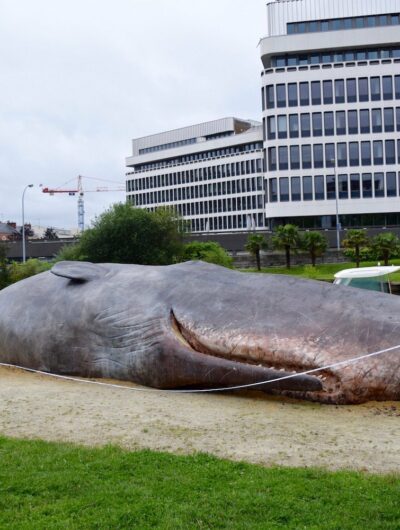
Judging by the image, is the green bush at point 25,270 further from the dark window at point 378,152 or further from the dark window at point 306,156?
the dark window at point 378,152

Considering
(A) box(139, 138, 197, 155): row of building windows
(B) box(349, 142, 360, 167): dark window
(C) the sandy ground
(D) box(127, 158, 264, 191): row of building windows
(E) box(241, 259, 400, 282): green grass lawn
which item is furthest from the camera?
(A) box(139, 138, 197, 155): row of building windows

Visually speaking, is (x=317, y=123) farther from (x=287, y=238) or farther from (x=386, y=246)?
(x=386, y=246)

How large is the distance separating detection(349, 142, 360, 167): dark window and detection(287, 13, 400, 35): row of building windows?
15.5m

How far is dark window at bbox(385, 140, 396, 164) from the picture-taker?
75188 mm

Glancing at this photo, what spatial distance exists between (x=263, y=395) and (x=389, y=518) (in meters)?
5.07

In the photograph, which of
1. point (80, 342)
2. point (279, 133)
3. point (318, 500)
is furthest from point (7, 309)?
point (279, 133)

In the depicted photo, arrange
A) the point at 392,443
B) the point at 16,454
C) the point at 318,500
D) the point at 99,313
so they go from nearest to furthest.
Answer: the point at 318,500, the point at 16,454, the point at 392,443, the point at 99,313

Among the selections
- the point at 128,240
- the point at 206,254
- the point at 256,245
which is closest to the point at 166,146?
the point at 256,245

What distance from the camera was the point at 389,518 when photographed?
5262mm

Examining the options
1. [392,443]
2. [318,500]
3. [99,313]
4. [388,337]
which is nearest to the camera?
[318,500]

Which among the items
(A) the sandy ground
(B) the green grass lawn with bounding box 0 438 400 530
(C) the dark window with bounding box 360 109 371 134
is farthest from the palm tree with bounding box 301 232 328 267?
(B) the green grass lawn with bounding box 0 438 400 530

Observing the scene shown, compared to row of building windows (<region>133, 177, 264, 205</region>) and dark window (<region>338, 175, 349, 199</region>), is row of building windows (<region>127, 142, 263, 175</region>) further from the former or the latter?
dark window (<region>338, 175, 349, 199</region>)

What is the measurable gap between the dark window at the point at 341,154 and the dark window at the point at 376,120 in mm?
4127

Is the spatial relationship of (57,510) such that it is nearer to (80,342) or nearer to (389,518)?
(389,518)
